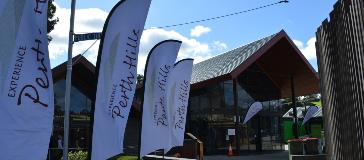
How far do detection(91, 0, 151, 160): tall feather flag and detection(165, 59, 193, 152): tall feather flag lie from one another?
514 centimetres

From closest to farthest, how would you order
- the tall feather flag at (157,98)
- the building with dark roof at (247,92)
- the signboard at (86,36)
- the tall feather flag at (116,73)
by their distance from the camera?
the tall feather flag at (116,73)
the signboard at (86,36)
the tall feather flag at (157,98)
the building with dark roof at (247,92)

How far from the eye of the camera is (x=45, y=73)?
23.8 feet

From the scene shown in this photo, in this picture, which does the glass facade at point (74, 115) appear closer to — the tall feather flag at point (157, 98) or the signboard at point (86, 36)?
the tall feather flag at point (157, 98)

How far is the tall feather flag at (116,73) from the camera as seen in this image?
26.9 ft

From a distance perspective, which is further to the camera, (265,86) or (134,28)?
(265,86)

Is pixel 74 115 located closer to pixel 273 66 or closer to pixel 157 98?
pixel 273 66

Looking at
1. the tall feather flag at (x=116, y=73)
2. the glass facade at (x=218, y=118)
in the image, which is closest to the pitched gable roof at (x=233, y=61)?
the glass facade at (x=218, y=118)

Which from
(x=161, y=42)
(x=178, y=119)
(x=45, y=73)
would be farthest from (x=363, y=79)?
(x=178, y=119)

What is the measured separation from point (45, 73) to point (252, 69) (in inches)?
1028

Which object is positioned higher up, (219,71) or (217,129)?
(219,71)

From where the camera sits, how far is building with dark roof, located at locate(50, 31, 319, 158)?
25812 mm

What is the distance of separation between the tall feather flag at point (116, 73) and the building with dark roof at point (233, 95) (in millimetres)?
15266

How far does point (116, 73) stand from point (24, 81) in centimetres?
207

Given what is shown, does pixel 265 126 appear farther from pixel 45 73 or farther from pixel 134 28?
pixel 45 73
